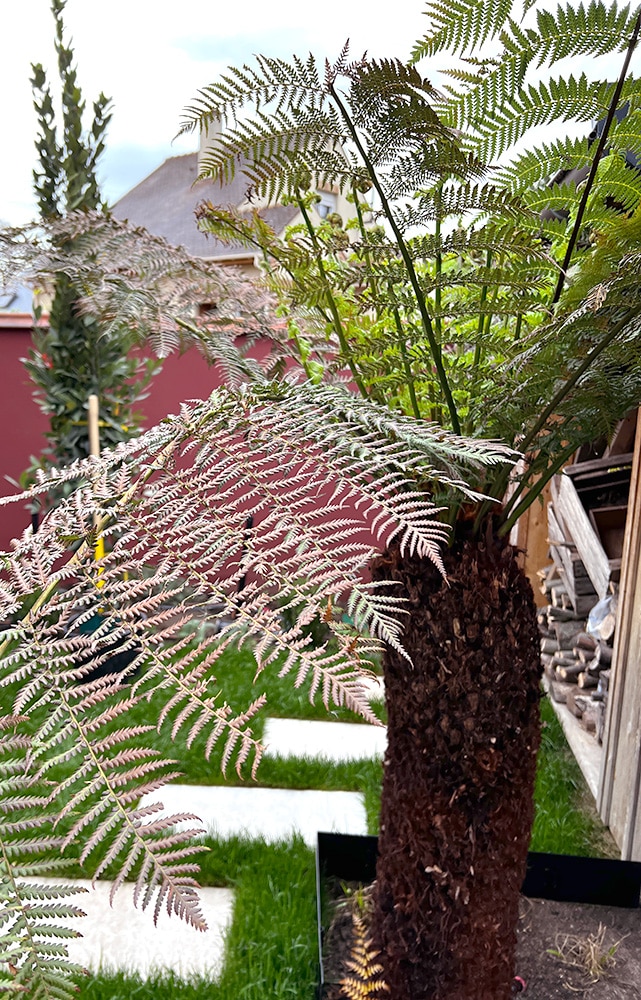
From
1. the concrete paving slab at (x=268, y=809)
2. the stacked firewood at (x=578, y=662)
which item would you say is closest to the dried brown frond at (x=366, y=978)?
the concrete paving slab at (x=268, y=809)

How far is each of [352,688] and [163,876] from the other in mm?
161

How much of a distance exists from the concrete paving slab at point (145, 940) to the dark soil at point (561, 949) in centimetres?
31

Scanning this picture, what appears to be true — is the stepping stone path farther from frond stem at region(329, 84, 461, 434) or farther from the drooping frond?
the drooping frond

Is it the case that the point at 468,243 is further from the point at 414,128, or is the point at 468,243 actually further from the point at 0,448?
the point at 0,448

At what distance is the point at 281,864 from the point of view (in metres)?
1.91

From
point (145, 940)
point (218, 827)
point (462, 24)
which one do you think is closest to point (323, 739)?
point (218, 827)

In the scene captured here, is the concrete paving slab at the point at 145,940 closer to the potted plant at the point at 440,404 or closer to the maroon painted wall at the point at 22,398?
the potted plant at the point at 440,404

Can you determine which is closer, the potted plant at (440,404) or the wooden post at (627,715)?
the potted plant at (440,404)

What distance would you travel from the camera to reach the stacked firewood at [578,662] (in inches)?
100

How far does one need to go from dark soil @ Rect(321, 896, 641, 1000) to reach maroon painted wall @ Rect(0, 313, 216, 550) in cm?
344

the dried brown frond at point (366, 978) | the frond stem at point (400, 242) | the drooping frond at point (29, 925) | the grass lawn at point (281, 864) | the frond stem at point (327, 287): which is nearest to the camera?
the drooping frond at point (29, 925)

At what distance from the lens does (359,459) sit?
0.67m

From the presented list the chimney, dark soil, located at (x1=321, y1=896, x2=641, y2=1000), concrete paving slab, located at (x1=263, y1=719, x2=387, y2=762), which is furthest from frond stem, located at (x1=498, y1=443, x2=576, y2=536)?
concrete paving slab, located at (x1=263, y1=719, x2=387, y2=762)

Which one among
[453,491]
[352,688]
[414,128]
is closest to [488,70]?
[414,128]
